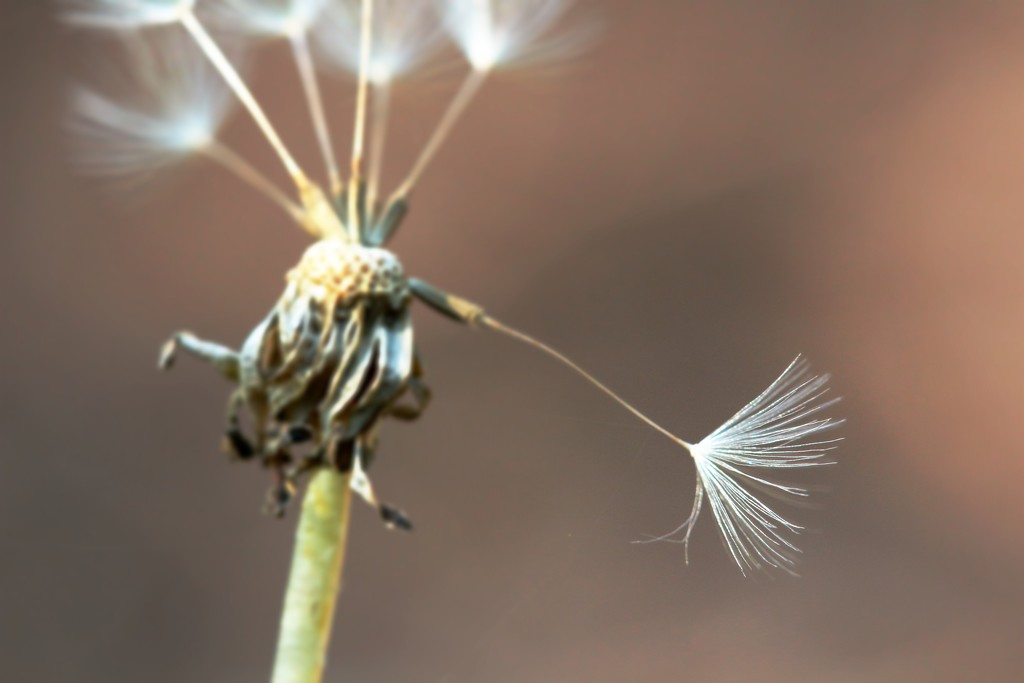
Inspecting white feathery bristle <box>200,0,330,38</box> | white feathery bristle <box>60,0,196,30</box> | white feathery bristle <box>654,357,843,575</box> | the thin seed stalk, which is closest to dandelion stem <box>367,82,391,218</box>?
white feathery bristle <box>200,0,330,38</box>

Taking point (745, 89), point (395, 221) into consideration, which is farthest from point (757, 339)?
point (745, 89)

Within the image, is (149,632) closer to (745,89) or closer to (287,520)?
(287,520)

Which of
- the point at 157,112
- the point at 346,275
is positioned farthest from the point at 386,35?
the point at 346,275

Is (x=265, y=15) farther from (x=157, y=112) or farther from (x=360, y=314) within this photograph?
(x=360, y=314)

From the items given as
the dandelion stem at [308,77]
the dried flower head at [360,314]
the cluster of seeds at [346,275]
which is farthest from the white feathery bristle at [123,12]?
the cluster of seeds at [346,275]

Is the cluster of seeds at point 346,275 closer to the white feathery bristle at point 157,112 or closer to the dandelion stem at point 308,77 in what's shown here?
the dandelion stem at point 308,77

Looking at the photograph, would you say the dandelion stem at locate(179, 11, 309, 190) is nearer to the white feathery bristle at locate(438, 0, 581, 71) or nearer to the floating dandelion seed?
the floating dandelion seed

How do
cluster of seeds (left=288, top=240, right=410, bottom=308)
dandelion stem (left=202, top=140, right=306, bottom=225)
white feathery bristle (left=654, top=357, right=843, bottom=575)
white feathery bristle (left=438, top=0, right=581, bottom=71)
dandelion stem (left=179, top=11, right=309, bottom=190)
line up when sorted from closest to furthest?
1. white feathery bristle (left=654, top=357, right=843, bottom=575)
2. cluster of seeds (left=288, top=240, right=410, bottom=308)
3. dandelion stem (left=179, top=11, right=309, bottom=190)
4. white feathery bristle (left=438, top=0, right=581, bottom=71)
5. dandelion stem (left=202, top=140, right=306, bottom=225)
